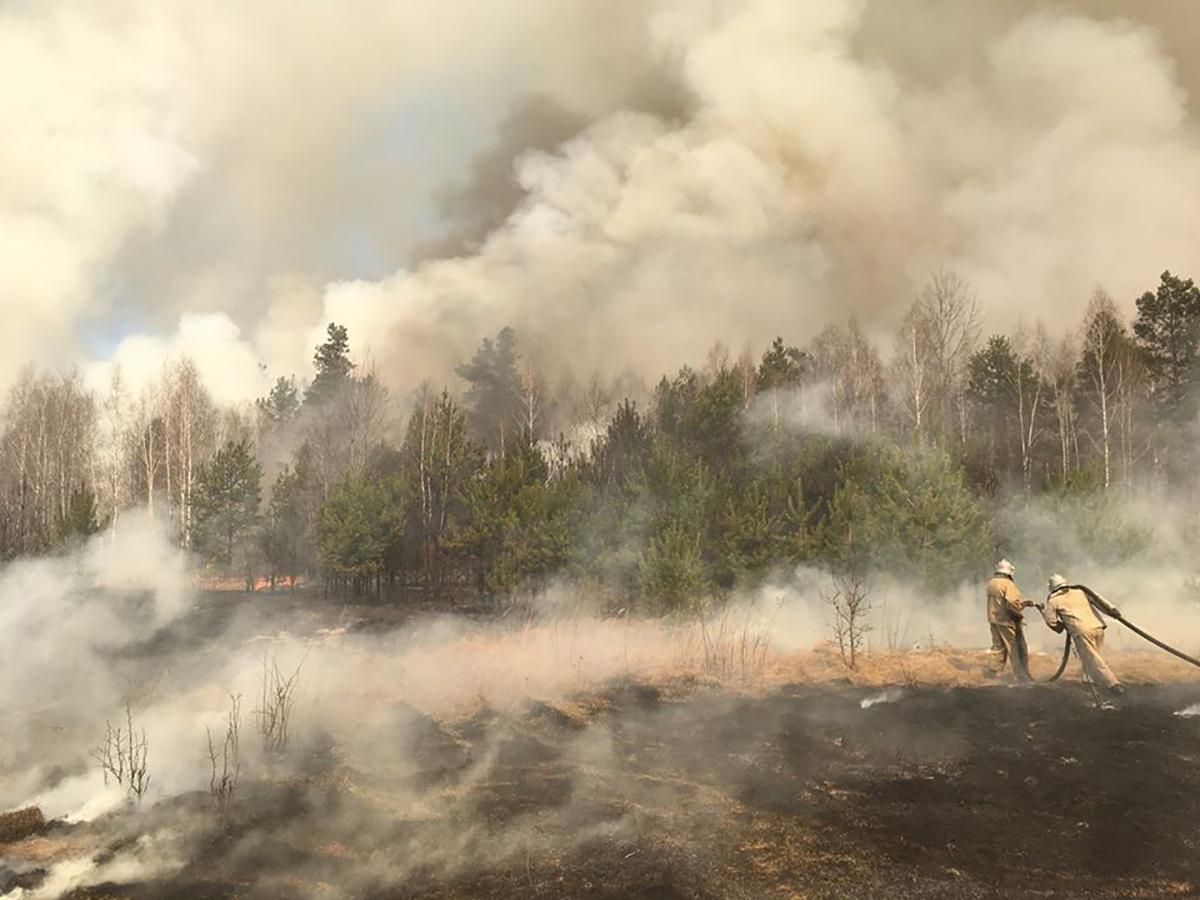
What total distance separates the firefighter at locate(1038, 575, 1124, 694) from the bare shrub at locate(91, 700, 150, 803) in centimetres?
→ 1303

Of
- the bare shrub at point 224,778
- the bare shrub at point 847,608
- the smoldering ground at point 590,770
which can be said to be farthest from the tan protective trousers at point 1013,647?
the bare shrub at point 224,778

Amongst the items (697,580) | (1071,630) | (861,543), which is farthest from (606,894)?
(861,543)

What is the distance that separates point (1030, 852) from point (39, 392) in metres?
59.2

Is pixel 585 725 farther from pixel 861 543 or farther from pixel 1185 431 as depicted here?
pixel 1185 431

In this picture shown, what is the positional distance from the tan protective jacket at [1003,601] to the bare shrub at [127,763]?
1329cm

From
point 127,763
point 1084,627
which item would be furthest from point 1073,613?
point 127,763

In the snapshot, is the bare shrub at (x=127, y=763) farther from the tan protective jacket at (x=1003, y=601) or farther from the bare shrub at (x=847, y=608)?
the bare shrub at (x=847, y=608)

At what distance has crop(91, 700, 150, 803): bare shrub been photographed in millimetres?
8555

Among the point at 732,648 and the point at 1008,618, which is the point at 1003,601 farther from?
the point at 732,648

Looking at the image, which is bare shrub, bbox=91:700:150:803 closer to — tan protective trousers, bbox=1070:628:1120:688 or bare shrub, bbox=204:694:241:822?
bare shrub, bbox=204:694:241:822

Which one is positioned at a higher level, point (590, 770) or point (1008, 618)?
point (1008, 618)

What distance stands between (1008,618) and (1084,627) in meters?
1.76

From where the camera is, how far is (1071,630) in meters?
11.9

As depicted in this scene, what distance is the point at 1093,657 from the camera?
11797mm
